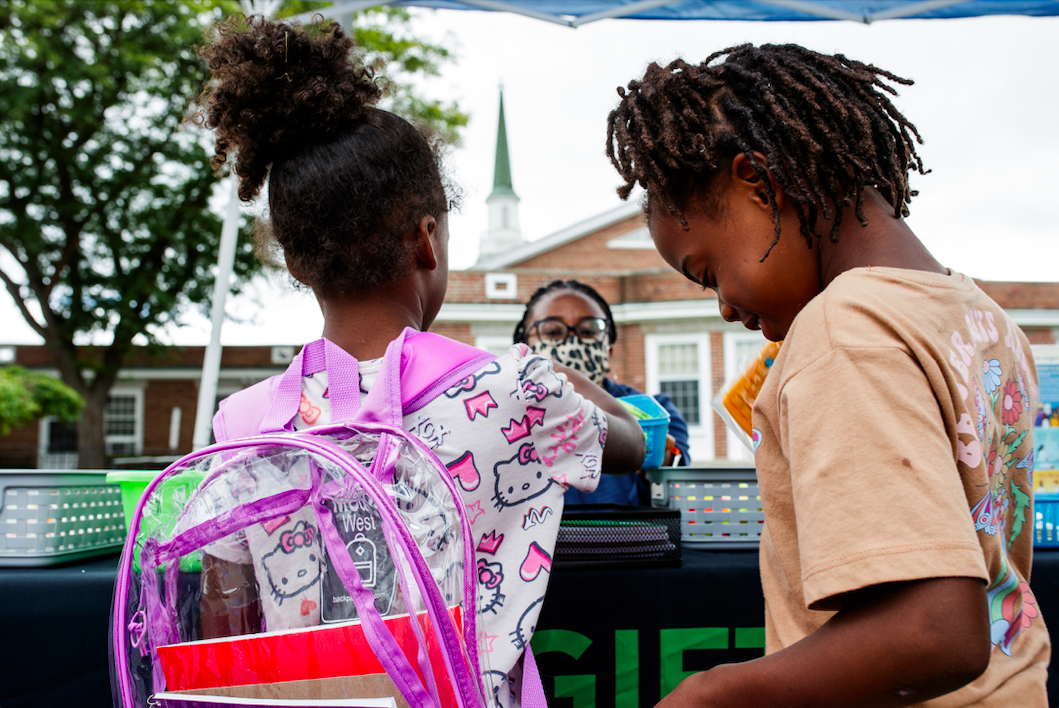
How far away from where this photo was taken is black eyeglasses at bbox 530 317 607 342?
11.2 feet

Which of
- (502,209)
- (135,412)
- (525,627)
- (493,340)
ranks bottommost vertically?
(525,627)

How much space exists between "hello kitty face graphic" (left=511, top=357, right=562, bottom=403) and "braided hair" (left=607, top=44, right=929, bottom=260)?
1.09ft

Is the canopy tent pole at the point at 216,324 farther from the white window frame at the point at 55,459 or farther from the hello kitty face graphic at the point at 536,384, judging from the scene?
the white window frame at the point at 55,459

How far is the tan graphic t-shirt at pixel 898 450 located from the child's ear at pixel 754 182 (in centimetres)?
18

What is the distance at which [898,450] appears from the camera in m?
0.68

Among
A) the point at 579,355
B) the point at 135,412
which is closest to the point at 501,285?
the point at 579,355

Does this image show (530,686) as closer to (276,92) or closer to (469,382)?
(469,382)

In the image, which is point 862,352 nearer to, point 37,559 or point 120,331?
point 37,559

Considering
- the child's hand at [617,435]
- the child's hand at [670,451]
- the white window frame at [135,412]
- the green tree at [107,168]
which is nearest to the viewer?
the child's hand at [617,435]

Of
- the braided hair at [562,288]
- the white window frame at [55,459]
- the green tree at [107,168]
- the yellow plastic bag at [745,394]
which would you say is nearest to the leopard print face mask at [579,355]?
the braided hair at [562,288]

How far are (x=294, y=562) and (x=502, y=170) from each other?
45683mm

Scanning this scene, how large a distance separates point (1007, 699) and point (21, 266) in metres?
20.3

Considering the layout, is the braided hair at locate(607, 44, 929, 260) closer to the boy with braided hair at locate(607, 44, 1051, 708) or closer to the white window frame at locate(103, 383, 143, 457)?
the boy with braided hair at locate(607, 44, 1051, 708)

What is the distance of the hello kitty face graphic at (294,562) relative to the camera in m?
0.99
